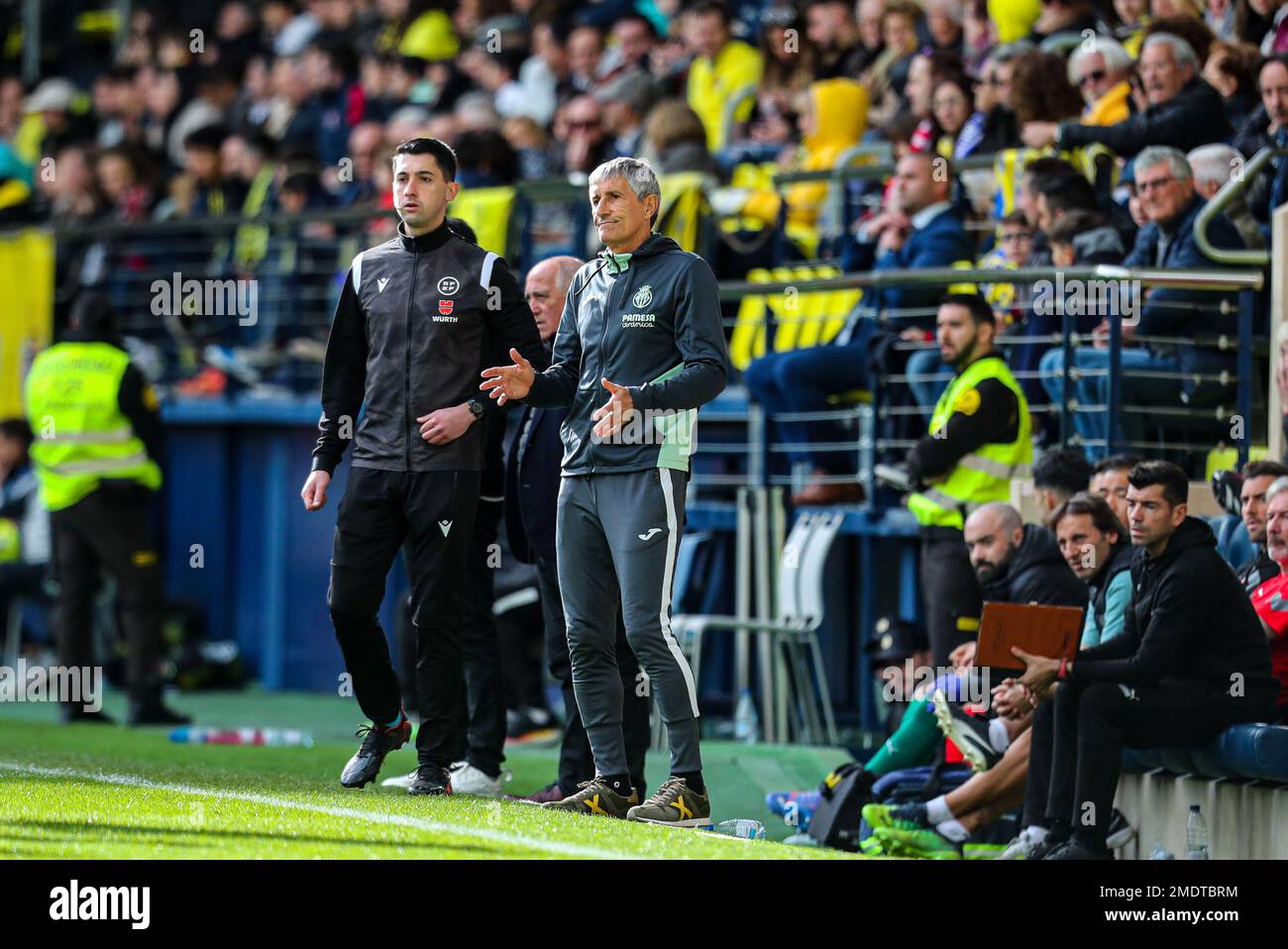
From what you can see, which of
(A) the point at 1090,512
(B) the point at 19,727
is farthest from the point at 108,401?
(A) the point at 1090,512

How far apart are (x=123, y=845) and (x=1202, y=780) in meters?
4.28

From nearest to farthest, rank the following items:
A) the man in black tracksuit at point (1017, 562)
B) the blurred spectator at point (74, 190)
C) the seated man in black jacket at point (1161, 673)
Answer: the seated man in black jacket at point (1161, 673)
the man in black tracksuit at point (1017, 562)
the blurred spectator at point (74, 190)

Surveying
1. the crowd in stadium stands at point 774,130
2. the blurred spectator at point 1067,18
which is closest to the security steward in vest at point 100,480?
the crowd in stadium stands at point 774,130

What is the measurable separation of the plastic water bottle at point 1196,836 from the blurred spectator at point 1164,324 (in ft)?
7.85

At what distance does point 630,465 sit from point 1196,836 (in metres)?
2.81

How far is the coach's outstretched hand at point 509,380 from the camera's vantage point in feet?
24.9

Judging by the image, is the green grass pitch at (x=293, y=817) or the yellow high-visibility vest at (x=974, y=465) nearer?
the green grass pitch at (x=293, y=817)

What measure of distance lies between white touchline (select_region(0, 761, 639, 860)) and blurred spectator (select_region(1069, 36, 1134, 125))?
6265 mm

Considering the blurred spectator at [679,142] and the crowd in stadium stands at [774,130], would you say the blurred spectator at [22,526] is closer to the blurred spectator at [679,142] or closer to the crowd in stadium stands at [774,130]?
the crowd in stadium stands at [774,130]

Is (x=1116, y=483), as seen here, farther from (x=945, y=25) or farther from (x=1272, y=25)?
(x=945, y=25)

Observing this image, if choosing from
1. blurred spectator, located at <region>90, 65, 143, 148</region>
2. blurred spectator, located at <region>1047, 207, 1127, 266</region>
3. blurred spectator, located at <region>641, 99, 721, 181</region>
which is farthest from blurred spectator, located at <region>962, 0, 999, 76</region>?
blurred spectator, located at <region>90, 65, 143, 148</region>

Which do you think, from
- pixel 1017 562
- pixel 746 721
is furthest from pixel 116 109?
pixel 1017 562

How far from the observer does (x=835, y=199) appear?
→ 13812mm
